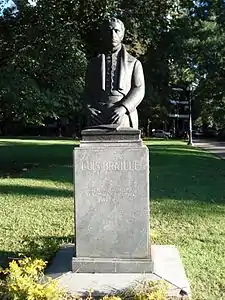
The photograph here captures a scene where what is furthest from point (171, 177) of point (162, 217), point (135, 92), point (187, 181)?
point (135, 92)

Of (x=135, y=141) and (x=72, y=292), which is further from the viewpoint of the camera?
(x=135, y=141)

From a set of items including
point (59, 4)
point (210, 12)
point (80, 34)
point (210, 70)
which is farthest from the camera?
point (210, 70)

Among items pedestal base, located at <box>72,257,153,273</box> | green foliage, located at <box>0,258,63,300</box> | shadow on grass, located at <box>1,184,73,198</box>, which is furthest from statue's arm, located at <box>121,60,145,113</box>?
shadow on grass, located at <box>1,184,73,198</box>

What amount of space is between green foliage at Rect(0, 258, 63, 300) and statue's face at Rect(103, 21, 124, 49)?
255 cm

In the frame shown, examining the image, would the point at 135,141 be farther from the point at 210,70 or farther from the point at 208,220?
the point at 210,70

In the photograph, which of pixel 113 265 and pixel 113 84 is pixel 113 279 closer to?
pixel 113 265

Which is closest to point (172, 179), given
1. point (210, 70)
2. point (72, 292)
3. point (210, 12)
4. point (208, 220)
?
point (208, 220)

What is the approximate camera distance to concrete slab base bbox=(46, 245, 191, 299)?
4.94 metres

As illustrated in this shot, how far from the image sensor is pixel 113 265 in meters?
5.33

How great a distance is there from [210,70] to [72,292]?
28193 mm

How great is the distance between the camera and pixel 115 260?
5.35 metres

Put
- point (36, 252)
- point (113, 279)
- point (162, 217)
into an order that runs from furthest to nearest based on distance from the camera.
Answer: point (162, 217) < point (36, 252) < point (113, 279)

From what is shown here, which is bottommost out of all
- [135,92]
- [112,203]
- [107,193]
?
[112,203]

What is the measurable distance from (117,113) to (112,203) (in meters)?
0.98
